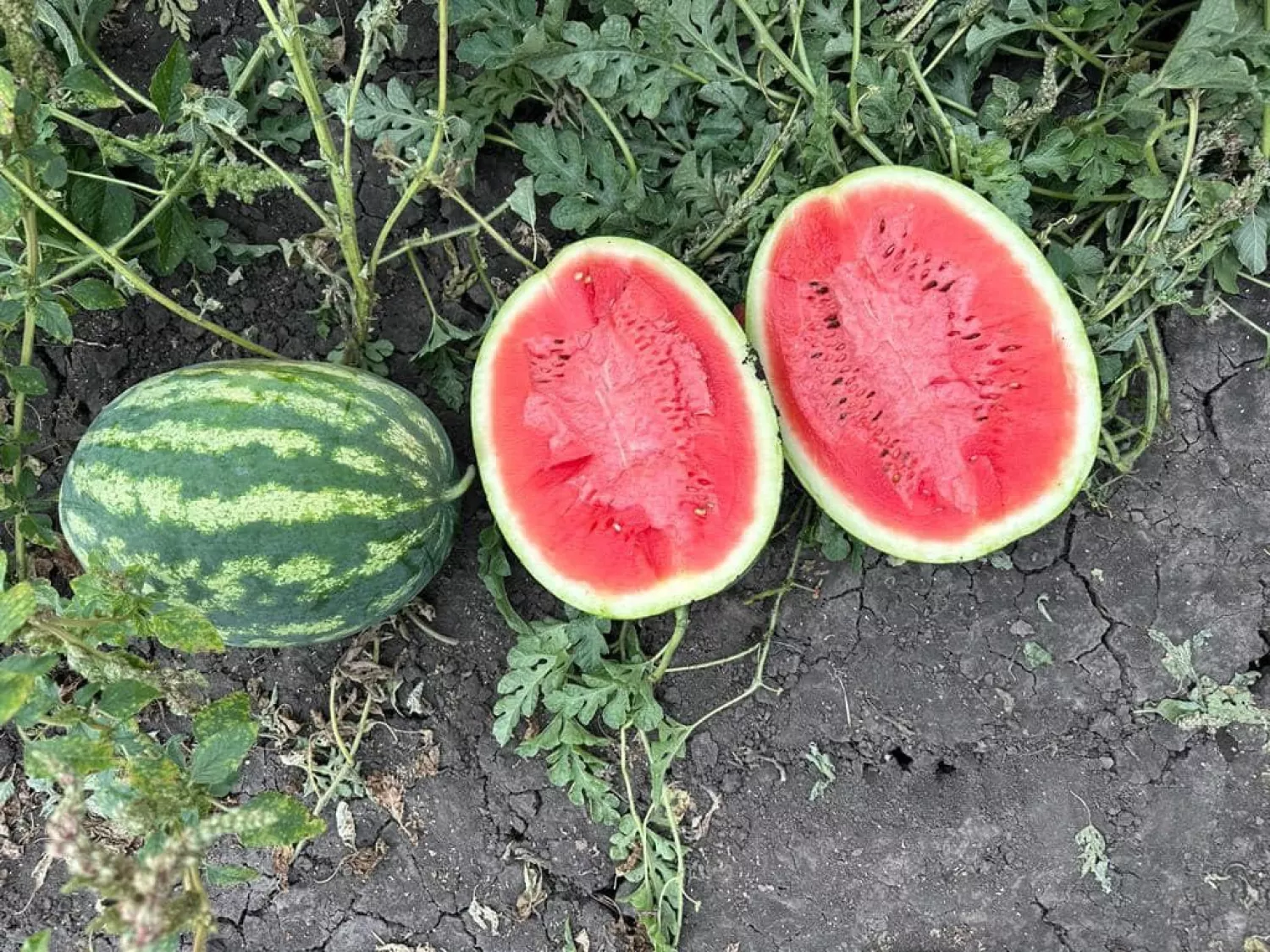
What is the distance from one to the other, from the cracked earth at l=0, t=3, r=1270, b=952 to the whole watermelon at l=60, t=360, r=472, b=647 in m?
0.43

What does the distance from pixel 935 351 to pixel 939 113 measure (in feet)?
1.60

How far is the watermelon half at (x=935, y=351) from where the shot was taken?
1807mm

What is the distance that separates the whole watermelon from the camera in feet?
5.25

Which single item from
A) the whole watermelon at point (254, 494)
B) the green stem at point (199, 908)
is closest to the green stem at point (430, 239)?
the whole watermelon at point (254, 494)

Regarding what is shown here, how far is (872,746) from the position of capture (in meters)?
2.14

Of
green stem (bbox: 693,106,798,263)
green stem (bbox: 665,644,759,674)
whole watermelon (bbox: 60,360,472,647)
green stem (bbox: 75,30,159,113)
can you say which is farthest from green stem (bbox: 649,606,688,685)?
green stem (bbox: 75,30,159,113)

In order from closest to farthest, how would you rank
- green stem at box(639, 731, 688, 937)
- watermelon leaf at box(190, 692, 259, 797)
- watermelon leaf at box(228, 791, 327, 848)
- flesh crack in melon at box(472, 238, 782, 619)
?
watermelon leaf at box(228, 791, 327, 848) → watermelon leaf at box(190, 692, 259, 797) → flesh crack in melon at box(472, 238, 782, 619) → green stem at box(639, 731, 688, 937)

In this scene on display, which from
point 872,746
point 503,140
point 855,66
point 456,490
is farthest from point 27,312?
point 872,746

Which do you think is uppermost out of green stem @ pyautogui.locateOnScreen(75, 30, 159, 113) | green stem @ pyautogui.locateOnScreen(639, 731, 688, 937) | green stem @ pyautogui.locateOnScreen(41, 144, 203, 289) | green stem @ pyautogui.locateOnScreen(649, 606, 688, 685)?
green stem @ pyautogui.locateOnScreen(75, 30, 159, 113)

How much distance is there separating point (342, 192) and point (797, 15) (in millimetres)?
946

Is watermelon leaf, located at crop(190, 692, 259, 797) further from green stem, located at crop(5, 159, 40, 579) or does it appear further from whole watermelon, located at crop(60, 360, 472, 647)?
green stem, located at crop(5, 159, 40, 579)

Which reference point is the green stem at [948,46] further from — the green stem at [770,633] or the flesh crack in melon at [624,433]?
the green stem at [770,633]

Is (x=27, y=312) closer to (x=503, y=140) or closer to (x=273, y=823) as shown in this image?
(x=503, y=140)

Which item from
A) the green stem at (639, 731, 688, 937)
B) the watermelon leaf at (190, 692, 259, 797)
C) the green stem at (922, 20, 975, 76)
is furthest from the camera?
the green stem at (639, 731, 688, 937)
